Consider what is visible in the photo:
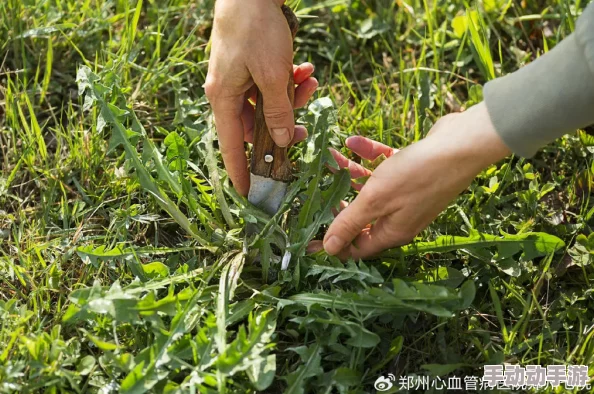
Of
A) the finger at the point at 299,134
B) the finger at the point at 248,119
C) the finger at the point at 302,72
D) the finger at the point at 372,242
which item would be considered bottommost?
the finger at the point at 372,242

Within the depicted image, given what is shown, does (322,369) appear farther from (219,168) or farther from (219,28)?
(219,28)

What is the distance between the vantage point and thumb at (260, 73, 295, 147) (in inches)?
91.6

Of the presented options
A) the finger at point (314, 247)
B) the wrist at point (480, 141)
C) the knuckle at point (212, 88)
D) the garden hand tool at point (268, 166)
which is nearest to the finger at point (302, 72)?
the garden hand tool at point (268, 166)

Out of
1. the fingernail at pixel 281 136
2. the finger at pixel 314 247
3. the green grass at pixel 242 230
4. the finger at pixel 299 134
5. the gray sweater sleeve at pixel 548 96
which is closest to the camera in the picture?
the gray sweater sleeve at pixel 548 96

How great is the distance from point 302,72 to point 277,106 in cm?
37

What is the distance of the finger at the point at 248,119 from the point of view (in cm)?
259

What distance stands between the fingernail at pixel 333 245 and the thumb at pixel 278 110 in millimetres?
373

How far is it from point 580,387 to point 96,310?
150 centimetres

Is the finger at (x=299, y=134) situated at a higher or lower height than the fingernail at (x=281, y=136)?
lower

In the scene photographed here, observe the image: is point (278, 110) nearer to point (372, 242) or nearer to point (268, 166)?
point (268, 166)

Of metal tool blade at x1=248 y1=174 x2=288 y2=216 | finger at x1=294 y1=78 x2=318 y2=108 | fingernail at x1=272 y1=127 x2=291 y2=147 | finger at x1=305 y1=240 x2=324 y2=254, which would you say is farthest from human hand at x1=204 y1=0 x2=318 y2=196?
finger at x1=305 y1=240 x2=324 y2=254

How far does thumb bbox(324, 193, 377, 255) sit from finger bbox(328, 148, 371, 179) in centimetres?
43

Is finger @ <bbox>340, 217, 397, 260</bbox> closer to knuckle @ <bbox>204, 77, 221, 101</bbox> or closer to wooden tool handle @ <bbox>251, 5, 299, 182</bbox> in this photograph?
wooden tool handle @ <bbox>251, 5, 299, 182</bbox>

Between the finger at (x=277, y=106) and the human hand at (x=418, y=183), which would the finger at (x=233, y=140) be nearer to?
the finger at (x=277, y=106)
